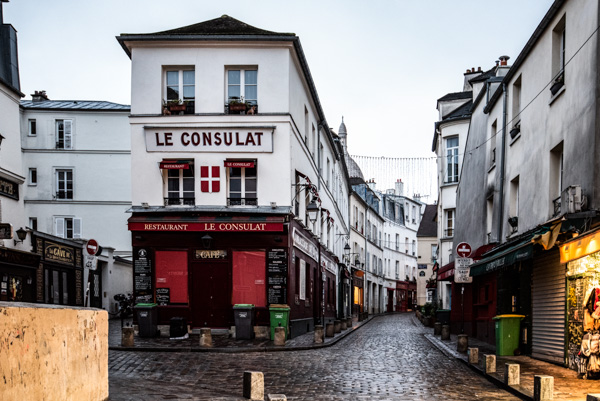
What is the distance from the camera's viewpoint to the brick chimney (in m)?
41.3

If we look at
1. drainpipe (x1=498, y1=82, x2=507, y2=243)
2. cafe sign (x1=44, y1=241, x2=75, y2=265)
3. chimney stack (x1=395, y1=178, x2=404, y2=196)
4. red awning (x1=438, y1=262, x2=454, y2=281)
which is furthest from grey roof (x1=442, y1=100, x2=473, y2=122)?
chimney stack (x1=395, y1=178, x2=404, y2=196)

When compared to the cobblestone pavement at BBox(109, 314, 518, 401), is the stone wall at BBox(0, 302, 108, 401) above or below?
above

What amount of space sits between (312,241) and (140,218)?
8.83 metres

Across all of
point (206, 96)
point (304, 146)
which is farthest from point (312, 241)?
point (206, 96)

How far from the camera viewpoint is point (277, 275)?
72.4 ft

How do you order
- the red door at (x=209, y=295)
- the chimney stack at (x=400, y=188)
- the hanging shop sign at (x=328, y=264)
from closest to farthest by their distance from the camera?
the red door at (x=209, y=295), the hanging shop sign at (x=328, y=264), the chimney stack at (x=400, y=188)

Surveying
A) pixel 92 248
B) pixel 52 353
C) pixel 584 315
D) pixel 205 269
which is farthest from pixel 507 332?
pixel 52 353

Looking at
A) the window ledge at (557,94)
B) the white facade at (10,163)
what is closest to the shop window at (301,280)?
the white facade at (10,163)

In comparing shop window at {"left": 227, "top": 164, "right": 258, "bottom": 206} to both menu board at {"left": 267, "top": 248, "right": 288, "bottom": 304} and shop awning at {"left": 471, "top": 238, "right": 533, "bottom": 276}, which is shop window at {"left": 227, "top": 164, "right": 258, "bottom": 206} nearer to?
menu board at {"left": 267, "top": 248, "right": 288, "bottom": 304}

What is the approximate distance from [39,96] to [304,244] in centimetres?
2339

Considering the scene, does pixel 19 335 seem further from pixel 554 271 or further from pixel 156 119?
pixel 156 119

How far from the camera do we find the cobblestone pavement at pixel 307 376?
10180 millimetres

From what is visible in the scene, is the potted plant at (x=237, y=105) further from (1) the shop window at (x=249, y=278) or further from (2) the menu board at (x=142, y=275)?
(2) the menu board at (x=142, y=275)

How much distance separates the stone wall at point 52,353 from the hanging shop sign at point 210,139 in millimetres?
14351
